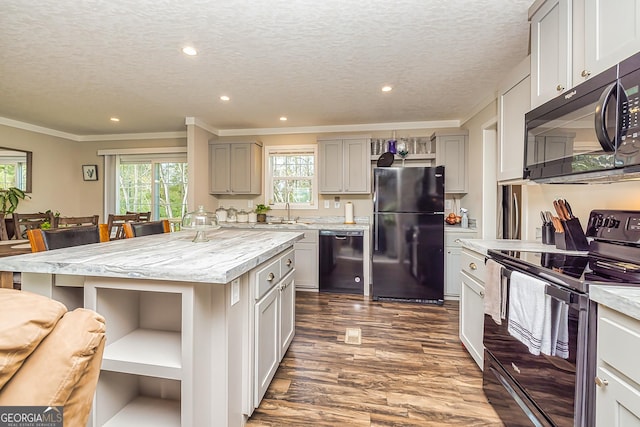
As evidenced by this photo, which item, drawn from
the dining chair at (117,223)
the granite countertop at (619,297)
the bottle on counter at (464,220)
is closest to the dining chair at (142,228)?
the dining chair at (117,223)

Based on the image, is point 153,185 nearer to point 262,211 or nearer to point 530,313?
point 262,211

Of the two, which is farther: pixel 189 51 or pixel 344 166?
pixel 344 166

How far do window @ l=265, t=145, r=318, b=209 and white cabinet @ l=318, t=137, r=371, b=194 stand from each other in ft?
1.26

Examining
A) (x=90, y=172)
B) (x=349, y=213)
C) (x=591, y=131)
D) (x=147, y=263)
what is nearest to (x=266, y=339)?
(x=147, y=263)

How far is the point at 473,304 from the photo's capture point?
2.05 m

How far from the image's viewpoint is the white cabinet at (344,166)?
13.3ft

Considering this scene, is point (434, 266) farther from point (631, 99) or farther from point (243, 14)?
point (243, 14)

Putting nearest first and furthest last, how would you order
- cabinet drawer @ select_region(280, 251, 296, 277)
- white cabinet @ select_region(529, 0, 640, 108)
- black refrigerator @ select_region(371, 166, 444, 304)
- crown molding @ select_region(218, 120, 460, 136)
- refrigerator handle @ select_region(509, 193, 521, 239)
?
white cabinet @ select_region(529, 0, 640, 108), cabinet drawer @ select_region(280, 251, 296, 277), refrigerator handle @ select_region(509, 193, 521, 239), black refrigerator @ select_region(371, 166, 444, 304), crown molding @ select_region(218, 120, 460, 136)

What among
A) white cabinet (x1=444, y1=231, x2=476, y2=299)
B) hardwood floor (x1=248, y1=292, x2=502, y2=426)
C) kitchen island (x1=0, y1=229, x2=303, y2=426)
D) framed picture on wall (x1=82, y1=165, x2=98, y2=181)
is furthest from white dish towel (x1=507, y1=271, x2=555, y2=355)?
framed picture on wall (x1=82, y1=165, x2=98, y2=181)

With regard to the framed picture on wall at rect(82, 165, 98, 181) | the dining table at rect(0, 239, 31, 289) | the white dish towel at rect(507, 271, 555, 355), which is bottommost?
the white dish towel at rect(507, 271, 555, 355)

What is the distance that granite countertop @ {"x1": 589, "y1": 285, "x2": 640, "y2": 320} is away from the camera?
826 millimetres

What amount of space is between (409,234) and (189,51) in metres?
2.89

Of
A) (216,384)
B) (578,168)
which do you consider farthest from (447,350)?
(216,384)

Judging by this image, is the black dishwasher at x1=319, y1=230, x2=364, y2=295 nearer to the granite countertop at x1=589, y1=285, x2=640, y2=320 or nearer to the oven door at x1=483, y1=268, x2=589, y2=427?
the oven door at x1=483, y1=268, x2=589, y2=427
